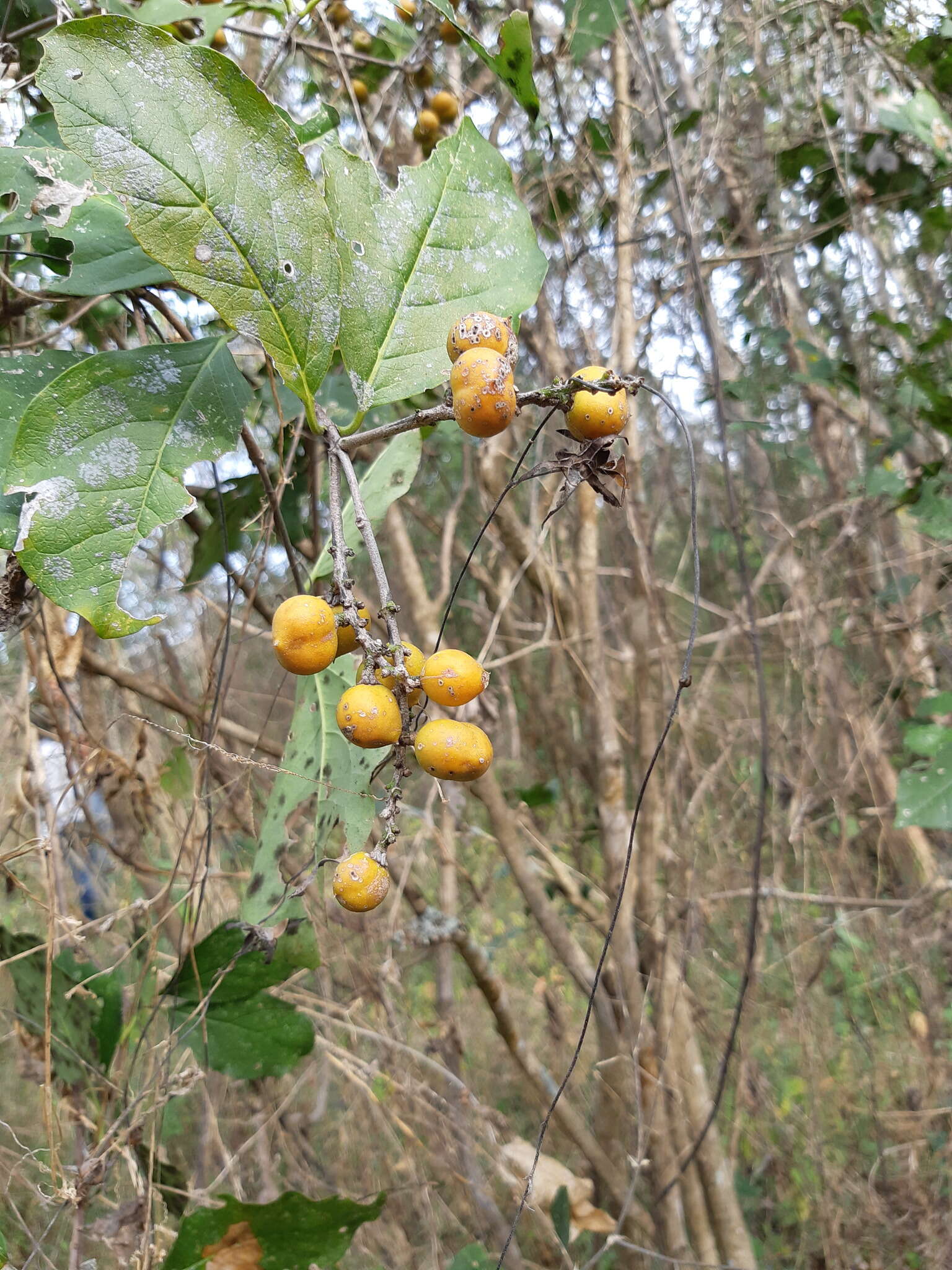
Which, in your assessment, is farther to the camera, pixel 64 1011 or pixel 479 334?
pixel 64 1011

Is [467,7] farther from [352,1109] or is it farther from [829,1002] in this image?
[829,1002]

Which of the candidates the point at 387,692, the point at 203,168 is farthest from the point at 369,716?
the point at 203,168

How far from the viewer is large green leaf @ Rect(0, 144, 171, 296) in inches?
25.7

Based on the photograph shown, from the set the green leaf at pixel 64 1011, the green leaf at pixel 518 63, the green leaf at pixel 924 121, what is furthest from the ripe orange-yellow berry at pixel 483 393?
the green leaf at pixel 924 121

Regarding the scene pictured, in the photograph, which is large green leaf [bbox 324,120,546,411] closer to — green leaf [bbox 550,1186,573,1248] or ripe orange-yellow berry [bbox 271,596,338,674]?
ripe orange-yellow berry [bbox 271,596,338,674]

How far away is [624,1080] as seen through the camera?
5.10 feet

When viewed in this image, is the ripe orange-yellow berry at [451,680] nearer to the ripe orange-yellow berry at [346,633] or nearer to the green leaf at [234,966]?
the ripe orange-yellow berry at [346,633]

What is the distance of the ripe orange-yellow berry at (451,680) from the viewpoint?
50cm

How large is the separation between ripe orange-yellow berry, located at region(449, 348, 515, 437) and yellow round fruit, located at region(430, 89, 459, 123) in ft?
4.28

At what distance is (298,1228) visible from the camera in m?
0.88

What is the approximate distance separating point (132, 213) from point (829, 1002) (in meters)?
3.84

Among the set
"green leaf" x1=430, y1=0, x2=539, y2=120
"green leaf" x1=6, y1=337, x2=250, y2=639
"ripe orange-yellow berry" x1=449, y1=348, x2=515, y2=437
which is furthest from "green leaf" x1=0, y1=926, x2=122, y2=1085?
"green leaf" x1=430, y1=0, x2=539, y2=120

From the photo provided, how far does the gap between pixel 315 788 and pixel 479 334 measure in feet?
1.40

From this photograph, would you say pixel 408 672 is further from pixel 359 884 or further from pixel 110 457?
pixel 110 457
